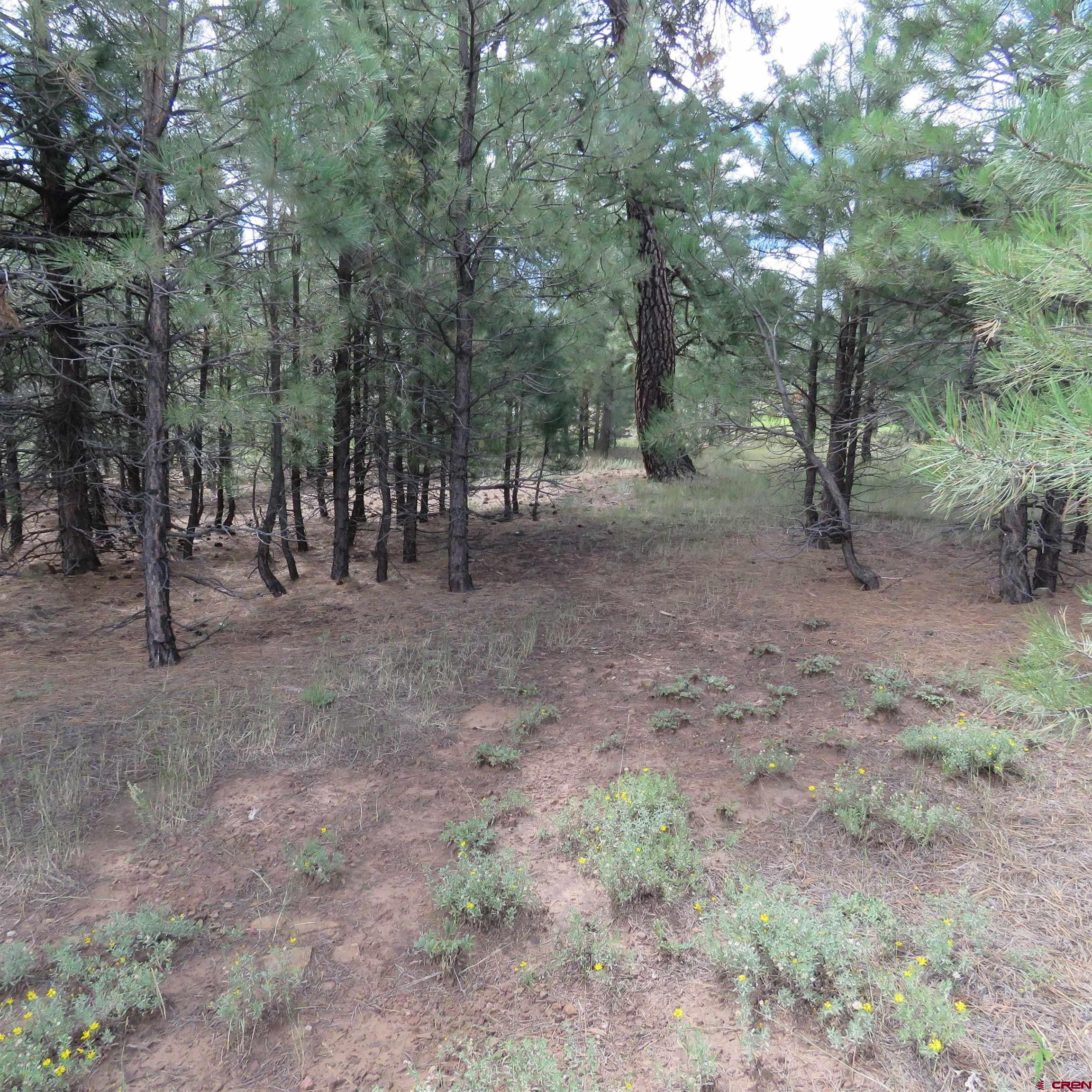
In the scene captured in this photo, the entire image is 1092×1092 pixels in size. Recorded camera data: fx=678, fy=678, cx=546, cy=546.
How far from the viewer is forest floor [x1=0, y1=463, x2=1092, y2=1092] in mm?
2318

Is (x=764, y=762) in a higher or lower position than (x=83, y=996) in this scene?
higher

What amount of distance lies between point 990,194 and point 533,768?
14.3ft

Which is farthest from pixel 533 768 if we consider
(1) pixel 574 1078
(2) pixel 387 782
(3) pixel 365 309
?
(3) pixel 365 309

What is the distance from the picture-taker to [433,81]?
6305 mm

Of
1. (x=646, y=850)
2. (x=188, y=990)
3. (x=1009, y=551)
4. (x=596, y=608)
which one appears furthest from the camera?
(x=596, y=608)

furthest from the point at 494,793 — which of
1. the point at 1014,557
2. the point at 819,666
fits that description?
the point at 1014,557

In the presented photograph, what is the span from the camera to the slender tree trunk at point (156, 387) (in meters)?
4.76

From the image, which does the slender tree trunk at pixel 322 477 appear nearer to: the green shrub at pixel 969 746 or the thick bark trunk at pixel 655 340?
the thick bark trunk at pixel 655 340

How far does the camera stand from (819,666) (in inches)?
196

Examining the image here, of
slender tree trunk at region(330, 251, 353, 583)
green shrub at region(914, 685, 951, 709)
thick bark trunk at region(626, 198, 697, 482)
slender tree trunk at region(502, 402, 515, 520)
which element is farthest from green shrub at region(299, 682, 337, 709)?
thick bark trunk at region(626, 198, 697, 482)

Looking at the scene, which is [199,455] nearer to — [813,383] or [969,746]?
[969,746]

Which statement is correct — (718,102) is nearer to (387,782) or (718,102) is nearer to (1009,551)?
(1009,551)

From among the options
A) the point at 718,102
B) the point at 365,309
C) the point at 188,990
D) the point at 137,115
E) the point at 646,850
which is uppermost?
the point at 718,102

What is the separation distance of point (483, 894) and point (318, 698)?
89.8 inches
